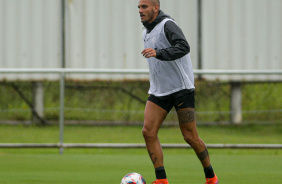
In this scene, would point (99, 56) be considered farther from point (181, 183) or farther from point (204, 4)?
point (181, 183)

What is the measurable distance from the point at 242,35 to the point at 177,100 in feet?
30.8

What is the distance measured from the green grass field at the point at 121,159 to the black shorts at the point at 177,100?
1.25 m

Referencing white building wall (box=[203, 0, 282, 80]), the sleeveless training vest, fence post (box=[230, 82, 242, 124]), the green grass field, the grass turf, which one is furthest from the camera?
white building wall (box=[203, 0, 282, 80])

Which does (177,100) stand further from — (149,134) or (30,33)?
(30,33)

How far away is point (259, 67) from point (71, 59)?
4.46 metres

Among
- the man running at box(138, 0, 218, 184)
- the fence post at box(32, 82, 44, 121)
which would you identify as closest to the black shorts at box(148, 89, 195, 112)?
the man running at box(138, 0, 218, 184)

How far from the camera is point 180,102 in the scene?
6625 mm

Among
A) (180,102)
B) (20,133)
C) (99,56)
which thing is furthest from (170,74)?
(99,56)

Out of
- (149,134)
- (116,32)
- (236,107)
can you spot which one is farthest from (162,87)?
(116,32)

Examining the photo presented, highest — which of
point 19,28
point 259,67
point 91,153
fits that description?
point 19,28

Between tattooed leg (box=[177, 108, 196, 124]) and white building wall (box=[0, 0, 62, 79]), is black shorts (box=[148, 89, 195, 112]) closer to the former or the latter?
tattooed leg (box=[177, 108, 196, 124])

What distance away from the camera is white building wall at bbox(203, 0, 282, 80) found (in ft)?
51.4

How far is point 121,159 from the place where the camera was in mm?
10133

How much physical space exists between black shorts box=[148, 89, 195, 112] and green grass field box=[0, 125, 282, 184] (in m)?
1.25
